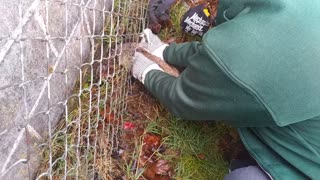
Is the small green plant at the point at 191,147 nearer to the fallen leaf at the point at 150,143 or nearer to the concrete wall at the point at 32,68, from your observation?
the fallen leaf at the point at 150,143

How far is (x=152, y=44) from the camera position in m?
2.16

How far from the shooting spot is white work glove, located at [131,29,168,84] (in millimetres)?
2045

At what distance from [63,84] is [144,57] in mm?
573

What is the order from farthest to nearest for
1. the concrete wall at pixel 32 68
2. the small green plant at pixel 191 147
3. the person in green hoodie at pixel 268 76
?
the small green plant at pixel 191 147 < the person in green hoodie at pixel 268 76 < the concrete wall at pixel 32 68

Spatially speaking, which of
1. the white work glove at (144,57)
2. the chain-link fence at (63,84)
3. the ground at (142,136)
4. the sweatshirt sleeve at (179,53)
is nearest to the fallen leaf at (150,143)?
the ground at (142,136)

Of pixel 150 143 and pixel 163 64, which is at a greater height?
pixel 163 64

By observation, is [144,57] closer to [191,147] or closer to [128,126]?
[128,126]

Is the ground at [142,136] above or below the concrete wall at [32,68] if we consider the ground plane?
below

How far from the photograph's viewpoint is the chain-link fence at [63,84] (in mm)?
1261

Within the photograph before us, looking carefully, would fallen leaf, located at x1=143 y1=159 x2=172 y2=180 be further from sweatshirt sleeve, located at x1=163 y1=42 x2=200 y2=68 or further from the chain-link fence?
sweatshirt sleeve, located at x1=163 y1=42 x2=200 y2=68

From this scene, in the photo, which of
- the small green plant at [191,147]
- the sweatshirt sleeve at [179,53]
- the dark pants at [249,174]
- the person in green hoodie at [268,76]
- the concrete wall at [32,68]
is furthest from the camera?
the small green plant at [191,147]

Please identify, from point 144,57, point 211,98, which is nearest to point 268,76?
point 211,98

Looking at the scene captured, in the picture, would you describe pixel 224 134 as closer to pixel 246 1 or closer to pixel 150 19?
pixel 150 19

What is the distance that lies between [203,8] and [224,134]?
730mm
